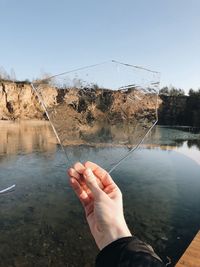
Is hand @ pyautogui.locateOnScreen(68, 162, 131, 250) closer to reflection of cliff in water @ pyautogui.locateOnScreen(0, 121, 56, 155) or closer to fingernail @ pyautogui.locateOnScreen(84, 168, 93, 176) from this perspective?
fingernail @ pyautogui.locateOnScreen(84, 168, 93, 176)

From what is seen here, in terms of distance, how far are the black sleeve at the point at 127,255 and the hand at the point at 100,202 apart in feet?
0.20

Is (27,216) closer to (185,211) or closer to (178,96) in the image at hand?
(185,211)

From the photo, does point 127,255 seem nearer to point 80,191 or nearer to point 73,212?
point 80,191

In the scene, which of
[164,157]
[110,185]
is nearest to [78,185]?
[110,185]

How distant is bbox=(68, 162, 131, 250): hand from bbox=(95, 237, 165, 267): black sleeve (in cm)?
6

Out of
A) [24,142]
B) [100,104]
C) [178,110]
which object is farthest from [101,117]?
[178,110]

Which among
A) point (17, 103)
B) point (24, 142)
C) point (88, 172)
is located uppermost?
point (17, 103)

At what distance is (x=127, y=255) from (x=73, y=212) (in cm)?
1013

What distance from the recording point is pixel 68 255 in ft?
26.1

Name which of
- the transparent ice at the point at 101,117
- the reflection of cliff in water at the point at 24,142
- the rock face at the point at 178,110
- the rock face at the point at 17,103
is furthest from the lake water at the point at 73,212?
the rock face at the point at 178,110

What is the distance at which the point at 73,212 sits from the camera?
10883mm

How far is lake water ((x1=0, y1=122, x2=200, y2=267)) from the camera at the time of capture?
25.7 feet

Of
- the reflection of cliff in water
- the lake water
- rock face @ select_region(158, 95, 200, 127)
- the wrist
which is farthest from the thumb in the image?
rock face @ select_region(158, 95, 200, 127)

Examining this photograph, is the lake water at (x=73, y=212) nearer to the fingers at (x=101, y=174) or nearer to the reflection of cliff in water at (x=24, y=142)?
the fingers at (x=101, y=174)
